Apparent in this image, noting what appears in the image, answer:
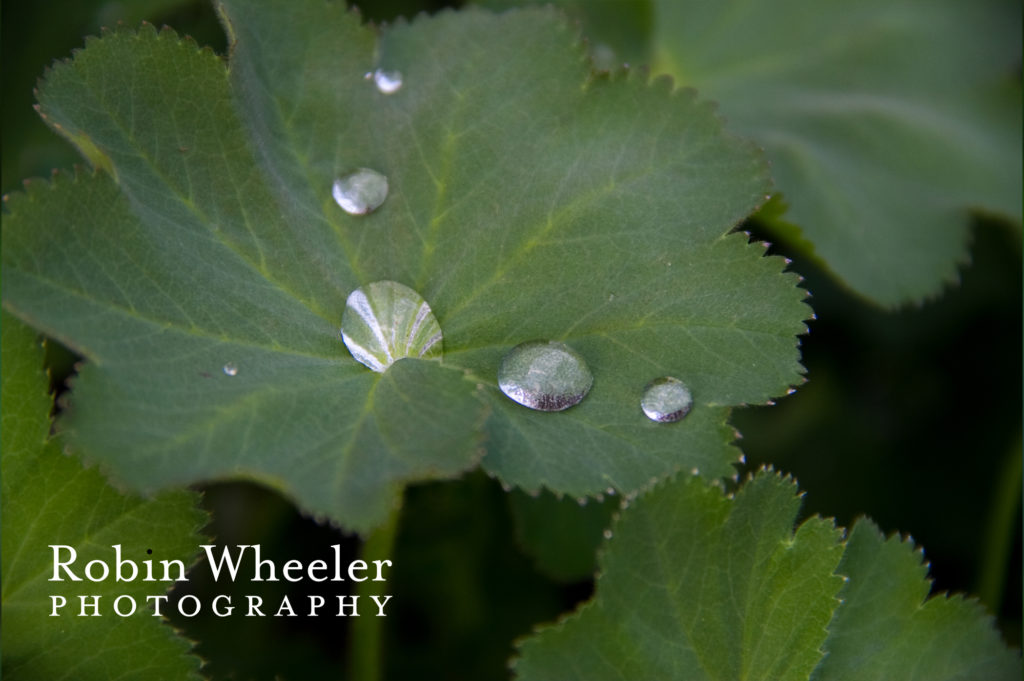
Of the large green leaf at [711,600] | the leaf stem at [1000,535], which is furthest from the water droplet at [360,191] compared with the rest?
the leaf stem at [1000,535]

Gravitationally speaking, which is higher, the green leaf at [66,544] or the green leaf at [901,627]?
the green leaf at [66,544]

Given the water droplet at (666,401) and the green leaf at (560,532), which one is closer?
the water droplet at (666,401)

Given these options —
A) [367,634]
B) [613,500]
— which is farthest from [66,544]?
[613,500]

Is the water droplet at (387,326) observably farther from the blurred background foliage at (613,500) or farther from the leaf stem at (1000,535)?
the leaf stem at (1000,535)

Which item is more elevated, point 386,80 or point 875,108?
point 875,108

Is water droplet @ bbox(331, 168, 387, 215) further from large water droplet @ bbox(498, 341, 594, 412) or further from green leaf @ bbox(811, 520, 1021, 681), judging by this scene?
green leaf @ bbox(811, 520, 1021, 681)

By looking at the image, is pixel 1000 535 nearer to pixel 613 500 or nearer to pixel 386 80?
pixel 613 500
